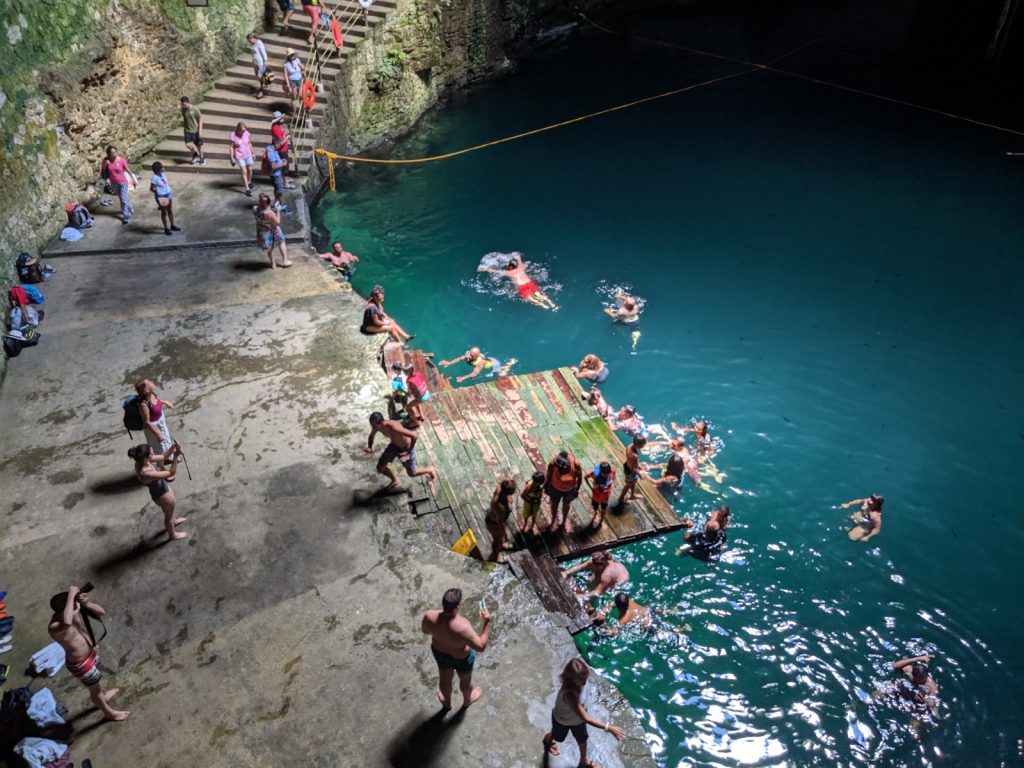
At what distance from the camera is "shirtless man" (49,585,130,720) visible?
5414 millimetres

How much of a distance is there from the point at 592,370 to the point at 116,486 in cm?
822

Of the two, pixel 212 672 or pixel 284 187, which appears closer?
pixel 212 672

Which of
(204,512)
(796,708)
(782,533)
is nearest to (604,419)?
(782,533)

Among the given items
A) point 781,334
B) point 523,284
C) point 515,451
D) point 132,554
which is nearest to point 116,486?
point 132,554

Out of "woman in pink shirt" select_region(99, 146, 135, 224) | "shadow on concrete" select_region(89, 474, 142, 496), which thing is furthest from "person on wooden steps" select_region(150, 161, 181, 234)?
"shadow on concrete" select_region(89, 474, 142, 496)

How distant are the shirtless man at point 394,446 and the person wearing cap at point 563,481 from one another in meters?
1.60

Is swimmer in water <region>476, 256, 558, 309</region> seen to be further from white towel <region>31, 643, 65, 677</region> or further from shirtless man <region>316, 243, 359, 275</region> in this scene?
white towel <region>31, 643, 65, 677</region>

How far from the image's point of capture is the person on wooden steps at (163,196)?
12.3m

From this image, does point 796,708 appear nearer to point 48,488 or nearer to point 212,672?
point 212,672

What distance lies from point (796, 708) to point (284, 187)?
1444 centimetres

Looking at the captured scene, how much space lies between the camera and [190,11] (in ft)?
51.0

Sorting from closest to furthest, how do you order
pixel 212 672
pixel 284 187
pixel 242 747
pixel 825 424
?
pixel 242 747, pixel 212 672, pixel 825 424, pixel 284 187

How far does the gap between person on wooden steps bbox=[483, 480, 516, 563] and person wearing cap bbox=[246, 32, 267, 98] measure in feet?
46.0

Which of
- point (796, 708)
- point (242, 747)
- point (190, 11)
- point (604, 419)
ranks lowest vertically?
point (796, 708)
